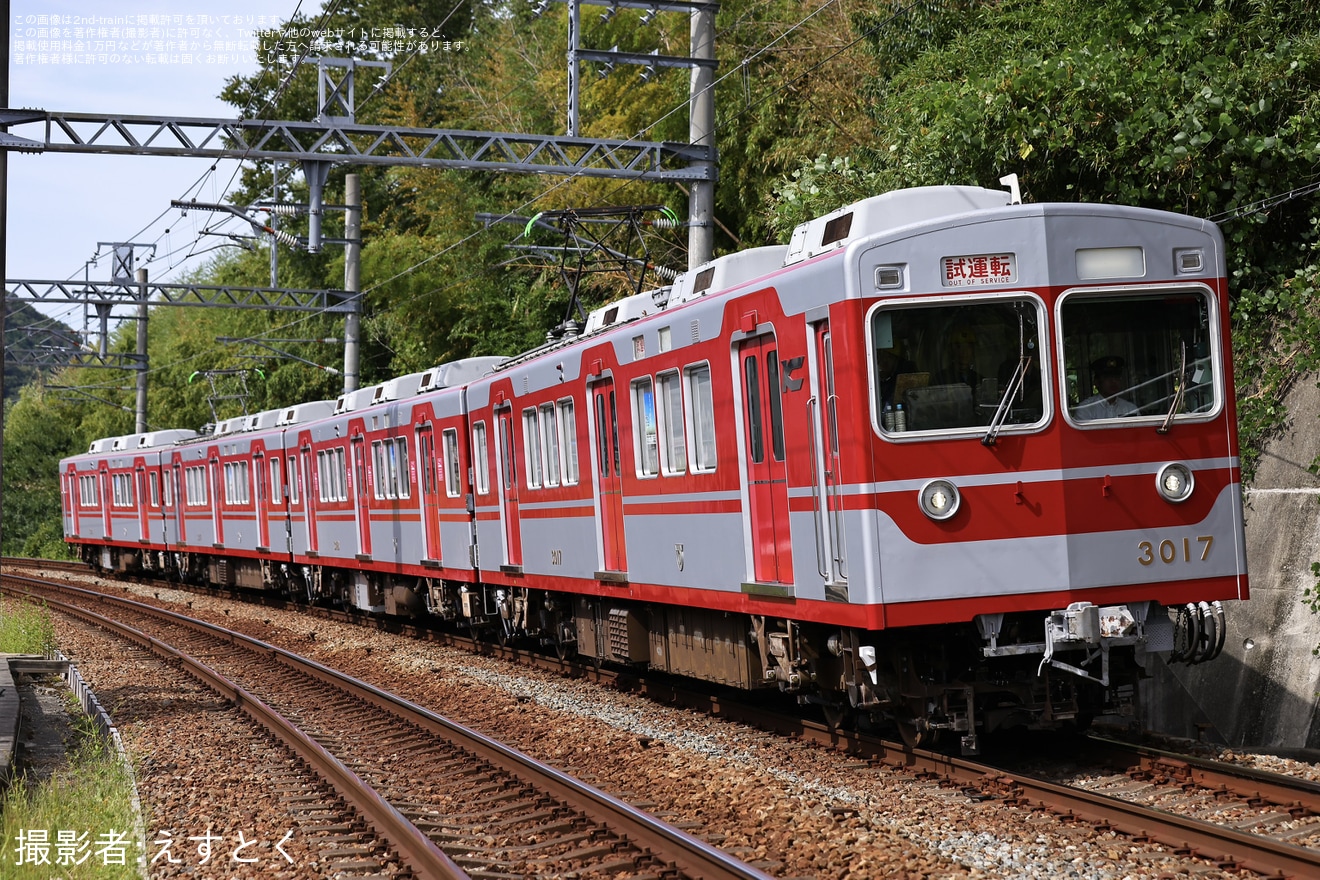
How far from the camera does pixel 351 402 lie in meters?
23.0

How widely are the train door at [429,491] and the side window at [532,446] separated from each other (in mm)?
3723

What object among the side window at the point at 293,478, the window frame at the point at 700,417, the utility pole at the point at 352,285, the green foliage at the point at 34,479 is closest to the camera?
the window frame at the point at 700,417

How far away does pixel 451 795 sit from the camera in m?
8.99

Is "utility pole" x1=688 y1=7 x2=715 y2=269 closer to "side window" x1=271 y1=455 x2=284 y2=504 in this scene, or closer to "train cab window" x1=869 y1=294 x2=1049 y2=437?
"train cab window" x1=869 y1=294 x2=1049 y2=437

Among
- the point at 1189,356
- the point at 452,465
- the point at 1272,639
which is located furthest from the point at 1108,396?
the point at 452,465

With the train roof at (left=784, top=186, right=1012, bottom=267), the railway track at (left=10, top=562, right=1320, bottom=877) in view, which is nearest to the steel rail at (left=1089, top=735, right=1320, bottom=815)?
the railway track at (left=10, top=562, right=1320, bottom=877)

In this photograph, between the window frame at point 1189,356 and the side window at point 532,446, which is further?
the side window at point 532,446

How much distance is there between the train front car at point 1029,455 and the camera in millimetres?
8000

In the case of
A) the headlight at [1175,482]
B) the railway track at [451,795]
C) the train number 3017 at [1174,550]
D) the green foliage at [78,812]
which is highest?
the headlight at [1175,482]

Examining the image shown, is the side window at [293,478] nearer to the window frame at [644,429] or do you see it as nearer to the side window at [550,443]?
the side window at [550,443]

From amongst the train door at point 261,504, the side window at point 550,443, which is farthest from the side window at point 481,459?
the train door at point 261,504

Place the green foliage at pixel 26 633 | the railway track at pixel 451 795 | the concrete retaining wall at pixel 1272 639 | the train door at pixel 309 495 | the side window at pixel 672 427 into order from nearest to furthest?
the railway track at pixel 451 795
the concrete retaining wall at pixel 1272 639
the side window at pixel 672 427
the green foliage at pixel 26 633
the train door at pixel 309 495

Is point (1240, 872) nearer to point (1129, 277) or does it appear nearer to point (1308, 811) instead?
point (1308, 811)

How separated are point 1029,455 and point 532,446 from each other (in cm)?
724
